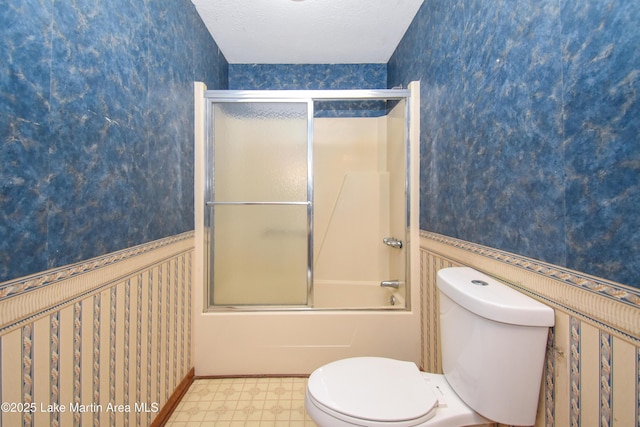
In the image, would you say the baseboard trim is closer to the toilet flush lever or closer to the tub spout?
the tub spout

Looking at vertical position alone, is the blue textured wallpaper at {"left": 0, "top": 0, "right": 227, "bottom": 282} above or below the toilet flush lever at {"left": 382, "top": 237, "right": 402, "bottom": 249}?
above

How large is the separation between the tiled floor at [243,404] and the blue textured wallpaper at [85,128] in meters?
0.93

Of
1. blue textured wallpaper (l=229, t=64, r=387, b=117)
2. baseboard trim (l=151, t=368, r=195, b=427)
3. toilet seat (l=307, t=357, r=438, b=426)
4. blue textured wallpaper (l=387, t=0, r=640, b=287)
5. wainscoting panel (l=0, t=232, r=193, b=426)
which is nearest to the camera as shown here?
blue textured wallpaper (l=387, t=0, r=640, b=287)

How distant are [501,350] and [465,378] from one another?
7.5 inches

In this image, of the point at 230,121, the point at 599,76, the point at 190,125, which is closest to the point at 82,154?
the point at 190,125

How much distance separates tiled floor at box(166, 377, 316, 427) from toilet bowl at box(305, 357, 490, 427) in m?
0.60

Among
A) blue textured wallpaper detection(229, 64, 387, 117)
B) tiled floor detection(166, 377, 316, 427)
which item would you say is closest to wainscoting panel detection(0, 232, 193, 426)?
tiled floor detection(166, 377, 316, 427)

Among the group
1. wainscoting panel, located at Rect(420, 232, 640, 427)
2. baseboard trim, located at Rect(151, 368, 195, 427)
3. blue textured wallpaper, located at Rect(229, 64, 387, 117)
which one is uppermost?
blue textured wallpaper, located at Rect(229, 64, 387, 117)

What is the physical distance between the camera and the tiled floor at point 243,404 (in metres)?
1.40

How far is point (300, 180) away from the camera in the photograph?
183cm

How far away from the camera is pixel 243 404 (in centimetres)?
152

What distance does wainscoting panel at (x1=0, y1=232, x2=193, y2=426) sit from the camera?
2.36 ft

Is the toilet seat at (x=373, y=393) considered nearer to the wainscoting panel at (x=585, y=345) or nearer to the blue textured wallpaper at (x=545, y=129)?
the wainscoting panel at (x=585, y=345)

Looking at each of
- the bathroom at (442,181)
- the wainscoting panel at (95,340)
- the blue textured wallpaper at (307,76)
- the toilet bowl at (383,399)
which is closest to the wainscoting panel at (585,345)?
the bathroom at (442,181)
